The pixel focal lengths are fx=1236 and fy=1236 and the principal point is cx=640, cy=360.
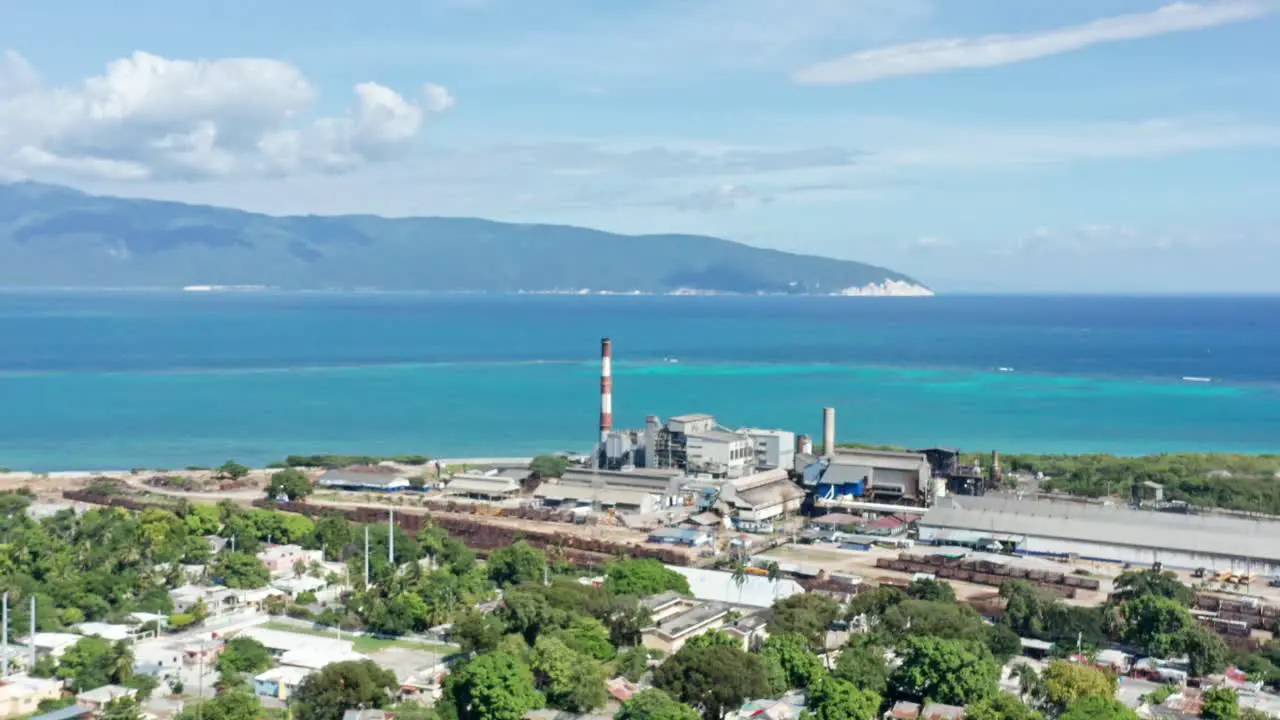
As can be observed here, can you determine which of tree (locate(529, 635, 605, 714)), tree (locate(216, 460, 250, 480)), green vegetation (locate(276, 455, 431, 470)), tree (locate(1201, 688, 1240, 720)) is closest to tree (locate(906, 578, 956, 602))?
tree (locate(1201, 688, 1240, 720))

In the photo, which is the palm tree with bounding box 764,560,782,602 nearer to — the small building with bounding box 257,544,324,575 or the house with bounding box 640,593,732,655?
the house with bounding box 640,593,732,655

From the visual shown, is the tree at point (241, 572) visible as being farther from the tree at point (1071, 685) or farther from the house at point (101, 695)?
the tree at point (1071, 685)

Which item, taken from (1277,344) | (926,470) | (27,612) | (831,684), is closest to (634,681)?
(831,684)

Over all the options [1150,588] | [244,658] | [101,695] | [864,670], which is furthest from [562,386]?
[864,670]

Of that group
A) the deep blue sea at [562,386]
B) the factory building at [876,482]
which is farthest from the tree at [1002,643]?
the deep blue sea at [562,386]

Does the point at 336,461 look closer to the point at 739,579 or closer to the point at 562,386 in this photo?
the point at 739,579
